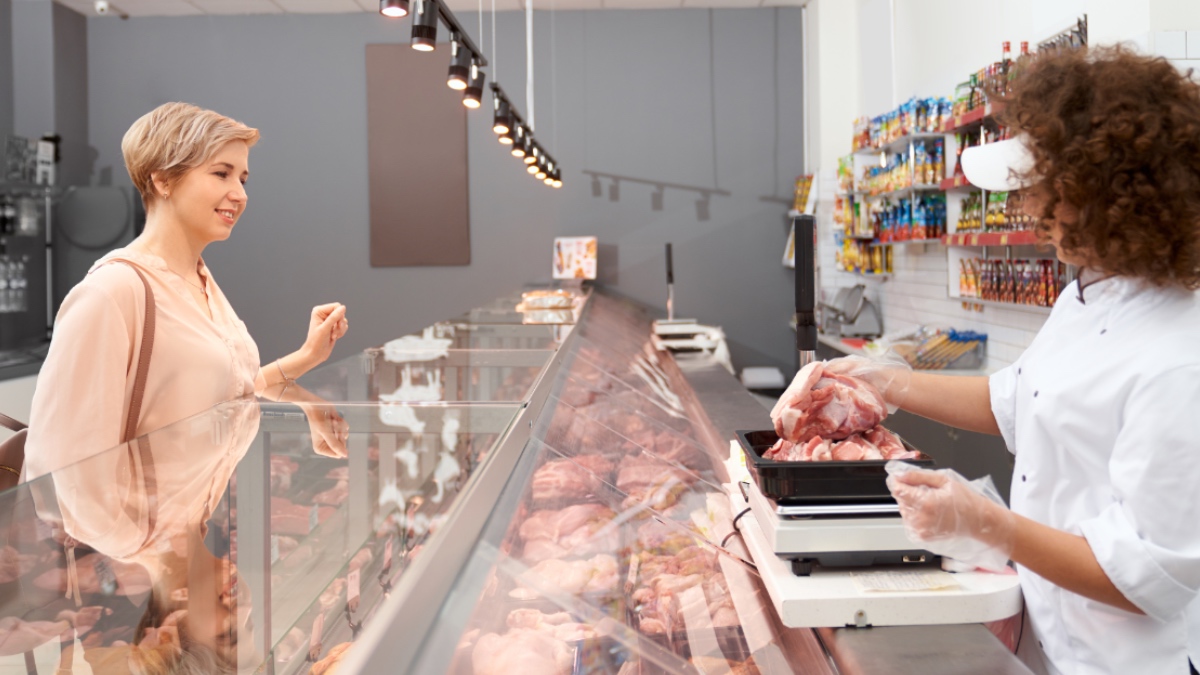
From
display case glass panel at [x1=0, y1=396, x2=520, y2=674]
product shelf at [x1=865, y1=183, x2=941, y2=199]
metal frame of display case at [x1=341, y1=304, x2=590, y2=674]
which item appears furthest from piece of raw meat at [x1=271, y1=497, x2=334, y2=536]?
product shelf at [x1=865, y1=183, x2=941, y2=199]

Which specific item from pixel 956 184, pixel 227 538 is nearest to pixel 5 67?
pixel 956 184

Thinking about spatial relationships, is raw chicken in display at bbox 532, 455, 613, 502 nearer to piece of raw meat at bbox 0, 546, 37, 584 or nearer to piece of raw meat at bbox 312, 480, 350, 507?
piece of raw meat at bbox 312, 480, 350, 507

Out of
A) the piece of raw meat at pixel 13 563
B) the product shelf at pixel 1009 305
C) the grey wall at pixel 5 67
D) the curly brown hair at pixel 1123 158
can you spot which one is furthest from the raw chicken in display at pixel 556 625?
the grey wall at pixel 5 67

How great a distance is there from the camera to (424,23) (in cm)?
282

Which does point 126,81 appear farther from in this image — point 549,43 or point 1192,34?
point 1192,34

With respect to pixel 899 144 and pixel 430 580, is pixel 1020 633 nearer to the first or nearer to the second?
pixel 430 580

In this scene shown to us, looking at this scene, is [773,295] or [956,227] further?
[773,295]

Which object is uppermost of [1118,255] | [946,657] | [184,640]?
[1118,255]

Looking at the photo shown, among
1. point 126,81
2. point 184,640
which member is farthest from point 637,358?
point 126,81

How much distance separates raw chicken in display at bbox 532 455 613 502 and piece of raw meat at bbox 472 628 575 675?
0.34 metres

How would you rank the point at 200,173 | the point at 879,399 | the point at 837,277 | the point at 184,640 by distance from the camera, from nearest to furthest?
the point at 184,640 < the point at 879,399 < the point at 200,173 < the point at 837,277

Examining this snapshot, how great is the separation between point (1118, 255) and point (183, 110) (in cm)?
186

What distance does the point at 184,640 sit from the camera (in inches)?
36.3

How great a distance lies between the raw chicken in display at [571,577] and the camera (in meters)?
1.37
